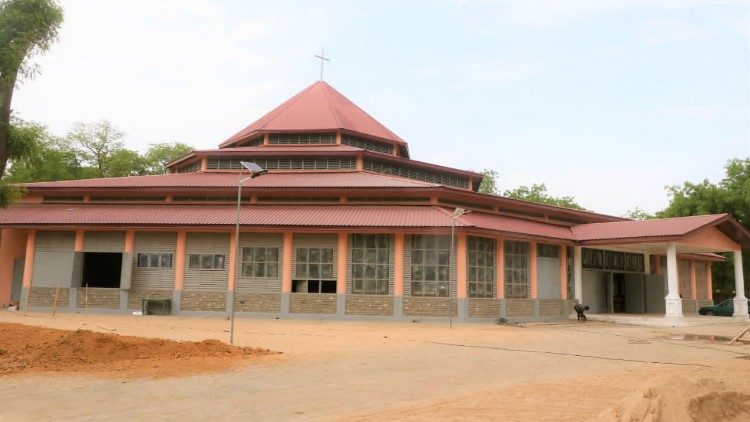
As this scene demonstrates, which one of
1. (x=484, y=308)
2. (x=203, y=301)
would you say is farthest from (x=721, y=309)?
(x=203, y=301)

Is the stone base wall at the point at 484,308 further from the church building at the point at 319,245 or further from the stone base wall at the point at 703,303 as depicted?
the stone base wall at the point at 703,303

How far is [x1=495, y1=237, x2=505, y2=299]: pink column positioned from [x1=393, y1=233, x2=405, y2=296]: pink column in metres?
3.65

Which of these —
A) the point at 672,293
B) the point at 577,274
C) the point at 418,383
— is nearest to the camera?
the point at 418,383

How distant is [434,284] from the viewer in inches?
797

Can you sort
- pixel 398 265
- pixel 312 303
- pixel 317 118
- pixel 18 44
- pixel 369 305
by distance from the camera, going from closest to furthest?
pixel 18 44 → pixel 369 305 → pixel 398 265 → pixel 312 303 → pixel 317 118

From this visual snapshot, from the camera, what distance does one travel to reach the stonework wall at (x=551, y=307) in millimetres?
22109

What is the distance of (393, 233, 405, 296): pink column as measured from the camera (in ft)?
66.2

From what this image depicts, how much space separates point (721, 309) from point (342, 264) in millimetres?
20604

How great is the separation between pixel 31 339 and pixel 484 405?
9552 mm

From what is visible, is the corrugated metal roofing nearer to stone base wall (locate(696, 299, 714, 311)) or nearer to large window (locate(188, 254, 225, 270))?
stone base wall (locate(696, 299, 714, 311))

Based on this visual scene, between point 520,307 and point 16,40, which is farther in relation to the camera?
point 520,307

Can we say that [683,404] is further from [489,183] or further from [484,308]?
[489,183]

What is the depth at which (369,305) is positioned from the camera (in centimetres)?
2017

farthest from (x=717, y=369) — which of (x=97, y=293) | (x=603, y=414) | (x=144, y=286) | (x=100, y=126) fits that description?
(x=100, y=126)
